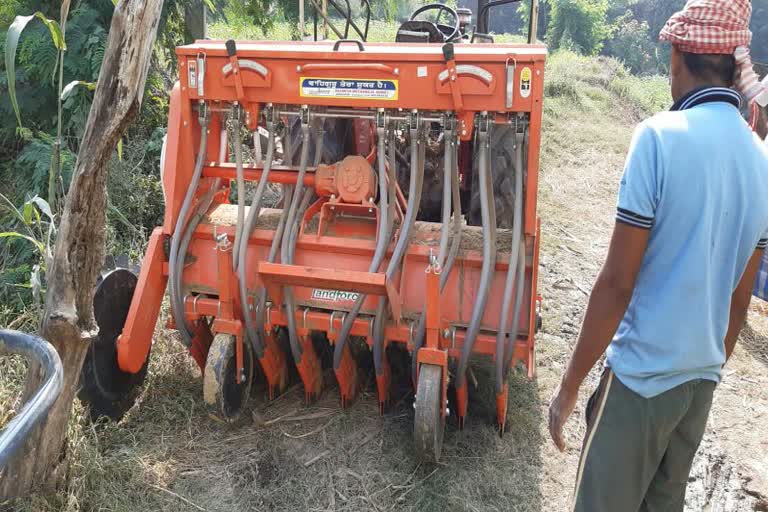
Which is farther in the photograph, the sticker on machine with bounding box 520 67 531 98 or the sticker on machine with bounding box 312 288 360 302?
the sticker on machine with bounding box 312 288 360 302

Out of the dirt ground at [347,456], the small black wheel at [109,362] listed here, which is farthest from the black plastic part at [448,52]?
the small black wheel at [109,362]

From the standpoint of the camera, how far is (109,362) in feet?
9.71

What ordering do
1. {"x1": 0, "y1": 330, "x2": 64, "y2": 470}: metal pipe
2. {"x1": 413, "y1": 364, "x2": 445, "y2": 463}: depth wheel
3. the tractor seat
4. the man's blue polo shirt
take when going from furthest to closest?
the tractor seat < {"x1": 413, "y1": 364, "x2": 445, "y2": 463}: depth wheel < the man's blue polo shirt < {"x1": 0, "y1": 330, "x2": 64, "y2": 470}: metal pipe

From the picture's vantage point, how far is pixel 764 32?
39125 millimetres

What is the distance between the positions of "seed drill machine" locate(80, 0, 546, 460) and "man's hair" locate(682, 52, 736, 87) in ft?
3.12

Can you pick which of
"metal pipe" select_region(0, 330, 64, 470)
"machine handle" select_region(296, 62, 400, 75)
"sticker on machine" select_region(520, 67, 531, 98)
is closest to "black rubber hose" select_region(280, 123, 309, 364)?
"machine handle" select_region(296, 62, 400, 75)

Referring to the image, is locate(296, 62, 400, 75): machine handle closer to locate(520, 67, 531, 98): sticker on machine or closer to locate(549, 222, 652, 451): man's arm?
locate(520, 67, 531, 98): sticker on machine

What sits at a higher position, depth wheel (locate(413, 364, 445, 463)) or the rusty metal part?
the rusty metal part

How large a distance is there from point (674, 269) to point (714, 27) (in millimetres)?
574

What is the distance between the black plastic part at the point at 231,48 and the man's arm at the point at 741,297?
1.99 metres

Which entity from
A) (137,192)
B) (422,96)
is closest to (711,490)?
(422,96)

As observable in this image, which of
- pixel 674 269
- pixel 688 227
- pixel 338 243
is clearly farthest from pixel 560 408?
pixel 338 243

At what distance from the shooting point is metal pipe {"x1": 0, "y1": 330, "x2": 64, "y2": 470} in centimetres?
104

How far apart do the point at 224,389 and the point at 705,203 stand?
1918 mm
